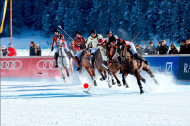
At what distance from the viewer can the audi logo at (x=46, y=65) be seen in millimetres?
18891

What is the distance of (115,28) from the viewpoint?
75.6 meters

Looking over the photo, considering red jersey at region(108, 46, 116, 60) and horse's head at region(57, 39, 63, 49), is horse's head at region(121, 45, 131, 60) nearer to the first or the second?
red jersey at region(108, 46, 116, 60)

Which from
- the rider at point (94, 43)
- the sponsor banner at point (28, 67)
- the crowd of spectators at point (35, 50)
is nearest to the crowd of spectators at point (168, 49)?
the rider at point (94, 43)

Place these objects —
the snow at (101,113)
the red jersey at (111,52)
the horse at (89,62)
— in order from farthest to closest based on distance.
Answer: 1. the horse at (89,62)
2. the red jersey at (111,52)
3. the snow at (101,113)

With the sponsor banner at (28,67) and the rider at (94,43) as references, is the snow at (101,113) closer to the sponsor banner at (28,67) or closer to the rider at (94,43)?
the rider at (94,43)

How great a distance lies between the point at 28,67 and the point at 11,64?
1.53 meters

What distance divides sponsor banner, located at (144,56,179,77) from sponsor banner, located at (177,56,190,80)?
193 mm

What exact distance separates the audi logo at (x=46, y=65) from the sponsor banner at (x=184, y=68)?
7872mm

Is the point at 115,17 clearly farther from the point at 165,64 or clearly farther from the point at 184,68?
the point at 184,68

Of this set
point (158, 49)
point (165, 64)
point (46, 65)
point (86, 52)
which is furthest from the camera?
point (46, 65)

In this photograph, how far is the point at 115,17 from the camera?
76312mm

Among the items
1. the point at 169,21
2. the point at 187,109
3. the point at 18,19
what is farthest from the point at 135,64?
the point at 18,19

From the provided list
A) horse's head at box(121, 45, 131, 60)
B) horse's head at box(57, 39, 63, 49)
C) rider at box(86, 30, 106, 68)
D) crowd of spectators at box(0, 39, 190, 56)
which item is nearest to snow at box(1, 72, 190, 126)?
horse's head at box(121, 45, 131, 60)

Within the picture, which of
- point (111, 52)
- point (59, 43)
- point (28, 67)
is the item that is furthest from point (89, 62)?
point (28, 67)
